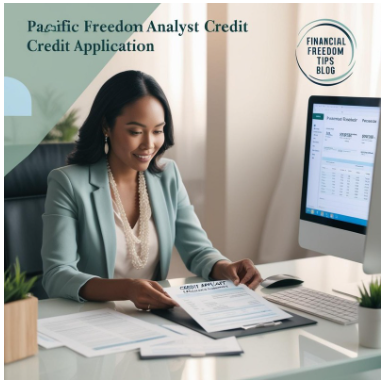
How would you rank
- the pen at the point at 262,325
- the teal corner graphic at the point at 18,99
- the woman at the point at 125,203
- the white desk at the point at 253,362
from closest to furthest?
the white desk at the point at 253,362
the pen at the point at 262,325
the woman at the point at 125,203
the teal corner graphic at the point at 18,99

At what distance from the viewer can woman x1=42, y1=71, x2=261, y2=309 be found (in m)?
1.77

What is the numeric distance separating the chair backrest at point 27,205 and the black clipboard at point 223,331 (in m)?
0.78

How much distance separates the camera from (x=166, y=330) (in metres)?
1.31

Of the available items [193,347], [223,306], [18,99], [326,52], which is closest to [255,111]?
[326,52]

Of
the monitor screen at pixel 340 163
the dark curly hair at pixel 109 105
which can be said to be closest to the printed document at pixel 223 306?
the monitor screen at pixel 340 163

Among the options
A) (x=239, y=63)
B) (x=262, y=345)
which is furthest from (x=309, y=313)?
(x=239, y=63)

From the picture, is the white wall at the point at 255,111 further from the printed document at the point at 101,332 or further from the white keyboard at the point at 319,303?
the printed document at the point at 101,332

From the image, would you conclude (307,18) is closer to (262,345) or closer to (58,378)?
(262,345)

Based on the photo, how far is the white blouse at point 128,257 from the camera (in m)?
1.93

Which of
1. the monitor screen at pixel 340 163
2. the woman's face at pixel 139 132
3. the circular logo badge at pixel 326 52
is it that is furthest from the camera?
the circular logo badge at pixel 326 52

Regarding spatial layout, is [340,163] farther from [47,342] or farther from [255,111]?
[255,111]

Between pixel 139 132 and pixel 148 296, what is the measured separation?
635 millimetres

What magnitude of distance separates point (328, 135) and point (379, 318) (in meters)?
0.61

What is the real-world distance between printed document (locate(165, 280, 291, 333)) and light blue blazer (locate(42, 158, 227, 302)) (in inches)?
10.5
